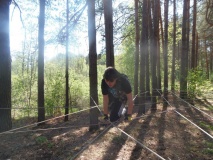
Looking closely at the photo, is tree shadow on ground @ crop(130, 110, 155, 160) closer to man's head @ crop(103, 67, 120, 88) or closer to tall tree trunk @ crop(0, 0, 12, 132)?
man's head @ crop(103, 67, 120, 88)

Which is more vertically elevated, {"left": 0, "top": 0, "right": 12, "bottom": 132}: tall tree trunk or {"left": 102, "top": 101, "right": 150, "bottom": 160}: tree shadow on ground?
{"left": 0, "top": 0, "right": 12, "bottom": 132}: tall tree trunk

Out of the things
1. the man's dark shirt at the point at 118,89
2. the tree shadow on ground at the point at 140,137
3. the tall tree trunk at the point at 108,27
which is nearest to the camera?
the man's dark shirt at the point at 118,89

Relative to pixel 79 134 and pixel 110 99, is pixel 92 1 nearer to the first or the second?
pixel 110 99

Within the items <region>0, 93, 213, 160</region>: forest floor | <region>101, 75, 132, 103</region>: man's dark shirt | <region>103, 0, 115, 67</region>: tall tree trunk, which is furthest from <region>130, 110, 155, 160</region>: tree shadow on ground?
<region>103, 0, 115, 67</region>: tall tree trunk

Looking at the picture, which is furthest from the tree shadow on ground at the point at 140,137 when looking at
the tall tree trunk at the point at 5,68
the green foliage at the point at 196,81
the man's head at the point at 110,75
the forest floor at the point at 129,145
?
the tall tree trunk at the point at 5,68

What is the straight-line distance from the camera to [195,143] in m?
5.88

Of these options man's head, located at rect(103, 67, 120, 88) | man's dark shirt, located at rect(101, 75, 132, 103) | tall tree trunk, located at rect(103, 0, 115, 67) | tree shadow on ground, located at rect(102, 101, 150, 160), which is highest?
tall tree trunk, located at rect(103, 0, 115, 67)

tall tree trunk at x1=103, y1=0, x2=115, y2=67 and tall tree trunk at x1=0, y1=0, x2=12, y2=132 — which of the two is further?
tall tree trunk at x1=103, y1=0, x2=115, y2=67

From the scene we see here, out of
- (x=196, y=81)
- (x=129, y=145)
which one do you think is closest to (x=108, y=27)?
(x=129, y=145)

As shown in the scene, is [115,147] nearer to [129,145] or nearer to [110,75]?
[129,145]

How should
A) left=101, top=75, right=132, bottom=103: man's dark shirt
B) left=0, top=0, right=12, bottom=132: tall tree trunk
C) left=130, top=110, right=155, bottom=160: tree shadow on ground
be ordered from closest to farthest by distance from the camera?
left=101, top=75, right=132, bottom=103: man's dark shirt, left=130, top=110, right=155, bottom=160: tree shadow on ground, left=0, top=0, right=12, bottom=132: tall tree trunk

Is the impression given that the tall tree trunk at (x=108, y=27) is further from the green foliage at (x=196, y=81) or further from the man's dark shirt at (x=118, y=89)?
the green foliage at (x=196, y=81)

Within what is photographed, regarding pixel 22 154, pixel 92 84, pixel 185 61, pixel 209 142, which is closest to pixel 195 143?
pixel 209 142

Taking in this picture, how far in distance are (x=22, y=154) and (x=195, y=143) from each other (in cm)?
430
